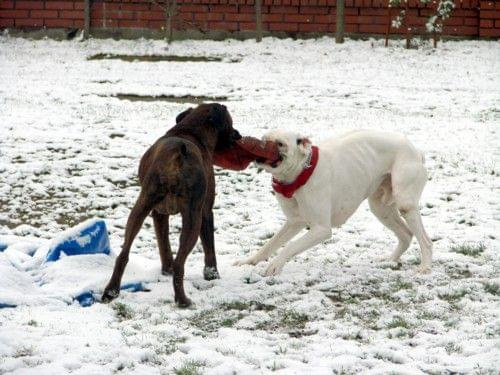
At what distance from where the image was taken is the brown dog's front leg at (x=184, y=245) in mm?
5152

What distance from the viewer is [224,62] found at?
1645 centimetres

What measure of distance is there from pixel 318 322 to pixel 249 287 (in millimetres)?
868

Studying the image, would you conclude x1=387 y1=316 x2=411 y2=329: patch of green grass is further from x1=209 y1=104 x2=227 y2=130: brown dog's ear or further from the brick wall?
the brick wall

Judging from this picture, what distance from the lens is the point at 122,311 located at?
16.4ft

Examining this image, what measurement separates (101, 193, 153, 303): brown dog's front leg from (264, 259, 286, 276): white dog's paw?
1.12 meters

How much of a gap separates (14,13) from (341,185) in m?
14.1

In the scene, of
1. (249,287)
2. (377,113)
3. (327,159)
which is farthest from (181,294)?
(377,113)

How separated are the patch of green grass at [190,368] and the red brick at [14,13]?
15.7 metres

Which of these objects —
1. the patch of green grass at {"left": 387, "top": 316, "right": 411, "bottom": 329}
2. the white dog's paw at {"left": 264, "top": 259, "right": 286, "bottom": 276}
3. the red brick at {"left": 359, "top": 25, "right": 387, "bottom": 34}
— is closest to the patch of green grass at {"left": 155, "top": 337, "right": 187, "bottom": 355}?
the patch of green grass at {"left": 387, "top": 316, "right": 411, "bottom": 329}

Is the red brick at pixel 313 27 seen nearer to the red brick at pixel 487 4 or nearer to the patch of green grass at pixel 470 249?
the red brick at pixel 487 4

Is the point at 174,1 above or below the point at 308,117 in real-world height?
above

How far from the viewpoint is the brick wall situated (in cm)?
1823

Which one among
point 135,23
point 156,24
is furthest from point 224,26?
point 135,23

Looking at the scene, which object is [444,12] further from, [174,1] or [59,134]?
[59,134]
